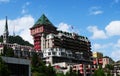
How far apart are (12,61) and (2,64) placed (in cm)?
1263

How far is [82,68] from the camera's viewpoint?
18338cm

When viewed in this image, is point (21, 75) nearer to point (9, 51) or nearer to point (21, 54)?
point (9, 51)

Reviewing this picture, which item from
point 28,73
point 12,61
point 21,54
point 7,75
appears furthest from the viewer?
point 21,54

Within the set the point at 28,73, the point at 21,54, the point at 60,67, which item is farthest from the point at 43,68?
the point at 21,54

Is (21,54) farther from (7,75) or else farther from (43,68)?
(7,75)

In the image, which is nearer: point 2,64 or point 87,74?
point 2,64

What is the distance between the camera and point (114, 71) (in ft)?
655

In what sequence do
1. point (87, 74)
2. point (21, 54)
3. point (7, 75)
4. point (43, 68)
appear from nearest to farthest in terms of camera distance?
point (7, 75), point (43, 68), point (87, 74), point (21, 54)

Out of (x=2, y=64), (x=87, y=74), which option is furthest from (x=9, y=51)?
(x=2, y=64)

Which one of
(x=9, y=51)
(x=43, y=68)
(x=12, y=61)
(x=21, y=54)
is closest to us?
(x=12, y=61)

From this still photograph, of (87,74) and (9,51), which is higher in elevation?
(9,51)

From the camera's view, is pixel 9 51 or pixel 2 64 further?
pixel 9 51

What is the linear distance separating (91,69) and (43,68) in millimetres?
58208

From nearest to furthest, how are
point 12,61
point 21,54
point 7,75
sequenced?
point 7,75, point 12,61, point 21,54
